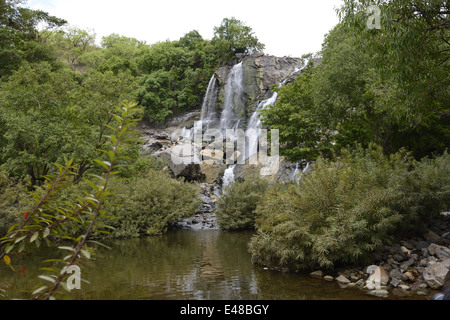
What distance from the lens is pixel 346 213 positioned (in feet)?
25.5

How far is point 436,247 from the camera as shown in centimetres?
763

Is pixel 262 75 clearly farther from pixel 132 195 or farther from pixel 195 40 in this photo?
pixel 132 195

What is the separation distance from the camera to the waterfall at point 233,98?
38438 millimetres

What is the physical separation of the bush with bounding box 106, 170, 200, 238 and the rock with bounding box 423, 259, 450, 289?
1256 cm

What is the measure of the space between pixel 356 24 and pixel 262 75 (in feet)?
101

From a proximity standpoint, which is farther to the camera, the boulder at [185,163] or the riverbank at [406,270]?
the boulder at [185,163]

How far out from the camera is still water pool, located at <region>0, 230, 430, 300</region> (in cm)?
665

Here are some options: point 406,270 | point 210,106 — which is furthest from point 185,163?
point 406,270

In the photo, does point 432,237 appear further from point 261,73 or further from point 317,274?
point 261,73

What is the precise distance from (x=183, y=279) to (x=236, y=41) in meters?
40.3

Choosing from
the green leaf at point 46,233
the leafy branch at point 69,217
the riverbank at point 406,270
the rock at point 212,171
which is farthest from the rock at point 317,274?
the rock at point 212,171

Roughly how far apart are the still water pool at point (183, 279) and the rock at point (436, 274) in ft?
4.54

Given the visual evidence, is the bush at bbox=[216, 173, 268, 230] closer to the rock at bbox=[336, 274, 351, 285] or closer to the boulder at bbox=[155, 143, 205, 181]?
the rock at bbox=[336, 274, 351, 285]

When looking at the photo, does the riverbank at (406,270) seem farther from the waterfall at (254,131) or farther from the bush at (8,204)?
the waterfall at (254,131)
